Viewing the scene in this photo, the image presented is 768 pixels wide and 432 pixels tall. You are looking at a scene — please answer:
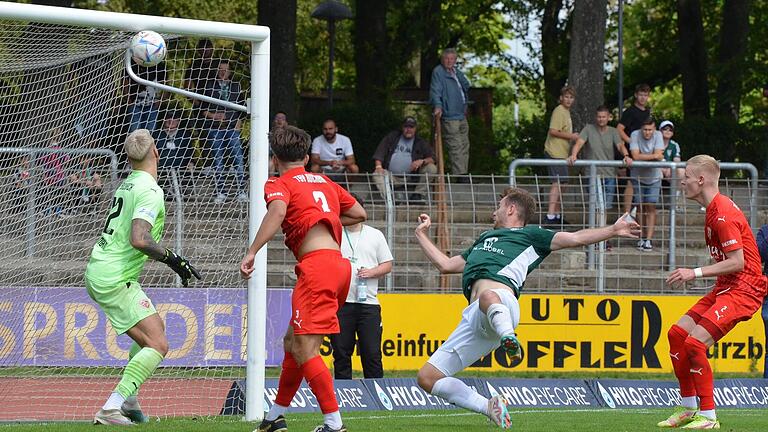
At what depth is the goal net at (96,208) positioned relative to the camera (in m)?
11.3

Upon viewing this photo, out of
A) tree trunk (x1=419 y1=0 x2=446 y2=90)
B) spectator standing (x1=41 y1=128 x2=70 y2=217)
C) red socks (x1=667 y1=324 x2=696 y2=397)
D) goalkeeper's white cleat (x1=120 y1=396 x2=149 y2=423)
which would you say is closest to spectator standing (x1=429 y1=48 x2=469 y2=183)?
spectator standing (x1=41 y1=128 x2=70 y2=217)

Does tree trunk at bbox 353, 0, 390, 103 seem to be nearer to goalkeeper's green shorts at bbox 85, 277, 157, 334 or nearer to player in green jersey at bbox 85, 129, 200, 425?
player in green jersey at bbox 85, 129, 200, 425

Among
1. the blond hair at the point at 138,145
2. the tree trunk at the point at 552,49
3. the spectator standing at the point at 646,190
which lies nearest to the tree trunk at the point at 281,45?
the spectator standing at the point at 646,190

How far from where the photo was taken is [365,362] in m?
12.9

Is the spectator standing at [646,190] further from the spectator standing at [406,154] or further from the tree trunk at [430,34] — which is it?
the tree trunk at [430,34]

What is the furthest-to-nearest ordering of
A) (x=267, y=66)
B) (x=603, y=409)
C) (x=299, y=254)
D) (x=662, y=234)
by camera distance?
(x=662, y=234), (x=603, y=409), (x=267, y=66), (x=299, y=254)

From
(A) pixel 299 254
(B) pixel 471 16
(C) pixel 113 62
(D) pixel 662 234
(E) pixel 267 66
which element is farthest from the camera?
(B) pixel 471 16

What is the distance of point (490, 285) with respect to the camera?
9414 mm

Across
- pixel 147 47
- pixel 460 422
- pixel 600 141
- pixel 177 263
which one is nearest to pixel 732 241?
pixel 460 422

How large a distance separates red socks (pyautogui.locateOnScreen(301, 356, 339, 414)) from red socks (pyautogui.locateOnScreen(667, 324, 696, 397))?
312 cm

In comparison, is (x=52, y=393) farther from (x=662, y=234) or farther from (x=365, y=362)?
(x=662, y=234)

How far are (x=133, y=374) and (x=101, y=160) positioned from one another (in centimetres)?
415

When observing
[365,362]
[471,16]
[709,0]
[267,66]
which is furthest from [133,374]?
[709,0]

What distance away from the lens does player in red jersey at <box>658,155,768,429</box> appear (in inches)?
392
